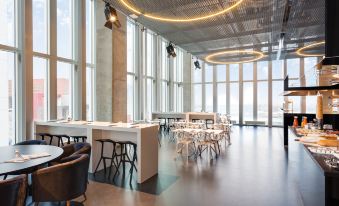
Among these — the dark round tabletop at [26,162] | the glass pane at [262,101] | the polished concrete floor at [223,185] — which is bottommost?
the polished concrete floor at [223,185]

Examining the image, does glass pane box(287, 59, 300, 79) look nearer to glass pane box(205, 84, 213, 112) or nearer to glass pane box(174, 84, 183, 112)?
glass pane box(205, 84, 213, 112)

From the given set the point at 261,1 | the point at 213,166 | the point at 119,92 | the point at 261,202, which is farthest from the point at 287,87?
the point at 119,92

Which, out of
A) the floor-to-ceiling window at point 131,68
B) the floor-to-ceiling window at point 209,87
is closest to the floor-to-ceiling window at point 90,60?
the floor-to-ceiling window at point 131,68

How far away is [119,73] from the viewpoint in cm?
755

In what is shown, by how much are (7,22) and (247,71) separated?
1285cm

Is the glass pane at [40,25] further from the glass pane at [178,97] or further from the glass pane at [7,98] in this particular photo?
the glass pane at [178,97]

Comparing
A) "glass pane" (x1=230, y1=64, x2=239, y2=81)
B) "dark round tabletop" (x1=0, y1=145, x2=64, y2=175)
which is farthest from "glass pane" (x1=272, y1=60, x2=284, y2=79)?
"dark round tabletop" (x1=0, y1=145, x2=64, y2=175)

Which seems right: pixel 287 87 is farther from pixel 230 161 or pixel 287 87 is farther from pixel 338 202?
pixel 338 202

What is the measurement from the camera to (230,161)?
5.56 meters

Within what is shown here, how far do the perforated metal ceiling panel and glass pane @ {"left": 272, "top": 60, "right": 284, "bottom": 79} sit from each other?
17.3 ft

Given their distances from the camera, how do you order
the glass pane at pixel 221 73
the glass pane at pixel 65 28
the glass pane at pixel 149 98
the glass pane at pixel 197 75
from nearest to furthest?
the glass pane at pixel 65 28, the glass pane at pixel 149 98, the glass pane at pixel 221 73, the glass pane at pixel 197 75

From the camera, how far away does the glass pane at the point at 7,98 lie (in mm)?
5203

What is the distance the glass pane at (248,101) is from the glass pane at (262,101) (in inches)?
19.1

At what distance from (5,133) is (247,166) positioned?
5876 mm
